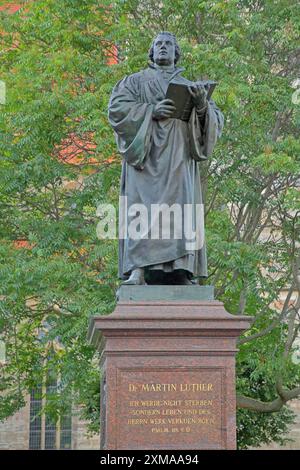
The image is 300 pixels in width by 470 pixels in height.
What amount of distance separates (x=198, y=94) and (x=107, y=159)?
23.7ft

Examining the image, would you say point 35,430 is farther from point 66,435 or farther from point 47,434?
point 66,435

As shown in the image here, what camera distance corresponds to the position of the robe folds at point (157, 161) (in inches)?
343

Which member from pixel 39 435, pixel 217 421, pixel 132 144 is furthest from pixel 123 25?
pixel 39 435

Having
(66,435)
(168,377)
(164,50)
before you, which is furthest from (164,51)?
(66,435)

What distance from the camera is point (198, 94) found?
8797 millimetres

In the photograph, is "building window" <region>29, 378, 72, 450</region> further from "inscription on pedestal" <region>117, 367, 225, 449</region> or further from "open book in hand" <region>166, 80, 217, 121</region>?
"inscription on pedestal" <region>117, 367, 225, 449</region>

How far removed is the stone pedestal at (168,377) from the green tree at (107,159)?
242 inches

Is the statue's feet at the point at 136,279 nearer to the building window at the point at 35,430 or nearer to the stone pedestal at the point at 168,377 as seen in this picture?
the stone pedestal at the point at 168,377

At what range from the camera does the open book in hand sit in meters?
8.73

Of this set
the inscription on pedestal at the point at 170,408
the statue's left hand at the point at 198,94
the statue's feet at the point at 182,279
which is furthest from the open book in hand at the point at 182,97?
the inscription on pedestal at the point at 170,408

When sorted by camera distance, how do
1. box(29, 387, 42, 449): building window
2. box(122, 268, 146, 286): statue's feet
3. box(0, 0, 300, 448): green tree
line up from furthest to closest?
1. box(29, 387, 42, 449): building window
2. box(0, 0, 300, 448): green tree
3. box(122, 268, 146, 286): statue's feet

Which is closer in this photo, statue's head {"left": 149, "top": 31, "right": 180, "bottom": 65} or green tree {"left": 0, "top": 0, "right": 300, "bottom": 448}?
statue's head {"left": 149, "top": 31, "right": 180, "bottom": 65}

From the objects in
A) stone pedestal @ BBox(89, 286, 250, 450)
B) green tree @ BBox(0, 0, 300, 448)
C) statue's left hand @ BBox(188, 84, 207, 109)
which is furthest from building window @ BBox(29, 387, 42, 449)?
stone pedestal @ BBox(89, 286, 250, 450)

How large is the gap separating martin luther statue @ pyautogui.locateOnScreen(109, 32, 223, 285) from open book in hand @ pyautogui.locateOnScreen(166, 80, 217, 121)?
4 centimetres
